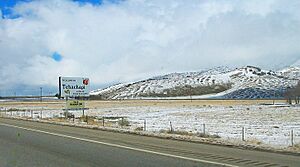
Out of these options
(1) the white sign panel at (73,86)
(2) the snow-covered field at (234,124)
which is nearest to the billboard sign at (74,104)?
(1) the white sign panel at (73,86)

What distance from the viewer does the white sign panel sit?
44.3 metres

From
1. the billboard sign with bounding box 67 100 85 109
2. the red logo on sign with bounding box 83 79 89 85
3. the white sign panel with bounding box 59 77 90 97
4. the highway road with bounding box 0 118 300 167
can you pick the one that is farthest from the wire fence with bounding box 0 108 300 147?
the red logo on sign with bounding box 83 79 89 85

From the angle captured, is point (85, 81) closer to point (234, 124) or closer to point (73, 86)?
point (73, 86)

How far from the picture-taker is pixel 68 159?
11766 mm

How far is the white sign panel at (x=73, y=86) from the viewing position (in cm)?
4431

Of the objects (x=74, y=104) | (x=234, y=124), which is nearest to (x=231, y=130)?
(x=234, y=124)

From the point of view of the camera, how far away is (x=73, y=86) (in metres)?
45.4

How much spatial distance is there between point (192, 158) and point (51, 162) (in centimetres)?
417

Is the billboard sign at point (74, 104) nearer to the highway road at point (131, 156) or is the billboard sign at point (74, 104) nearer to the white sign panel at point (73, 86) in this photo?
the white sign panel at point (73, 86)

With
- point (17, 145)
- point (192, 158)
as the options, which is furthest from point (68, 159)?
point (17, 145)

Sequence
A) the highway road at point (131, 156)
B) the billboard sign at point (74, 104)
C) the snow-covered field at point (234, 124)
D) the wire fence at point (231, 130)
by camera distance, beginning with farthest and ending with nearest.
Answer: the billboard sign at point (74, 104) → the snow-covered field at point (234, 124) → the wire fence at point (231, 130) → the highway road at point (131, 156)

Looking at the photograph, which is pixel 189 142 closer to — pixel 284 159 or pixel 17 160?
pixel 284 159

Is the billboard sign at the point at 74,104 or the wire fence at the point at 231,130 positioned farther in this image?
the billboard sign at the point at 74,104

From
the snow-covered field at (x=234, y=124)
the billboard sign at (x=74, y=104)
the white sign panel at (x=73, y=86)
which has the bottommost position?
the snow-covered field at (x=234, y=124)
